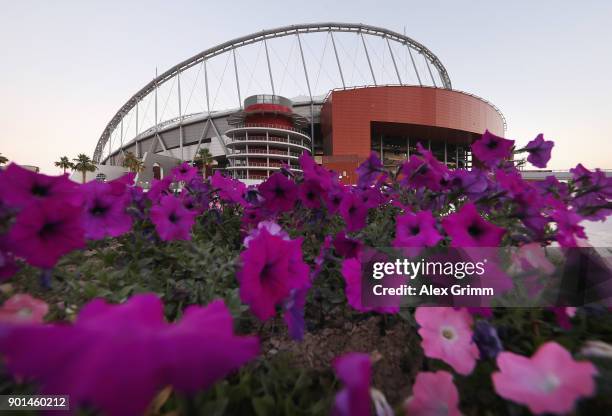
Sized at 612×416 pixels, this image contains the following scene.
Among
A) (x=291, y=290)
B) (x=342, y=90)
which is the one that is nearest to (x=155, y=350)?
(x=291, y=290)

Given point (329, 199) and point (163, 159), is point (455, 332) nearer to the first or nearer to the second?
point (329, 199)

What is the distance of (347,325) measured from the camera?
0.83 metres

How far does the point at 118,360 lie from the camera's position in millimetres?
203

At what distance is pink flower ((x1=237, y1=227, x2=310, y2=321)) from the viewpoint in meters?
0.53

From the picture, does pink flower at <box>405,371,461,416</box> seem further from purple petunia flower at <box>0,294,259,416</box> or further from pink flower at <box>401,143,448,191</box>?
pink flower at <box>401,143,448,191</box>

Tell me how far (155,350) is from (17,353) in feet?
0.34

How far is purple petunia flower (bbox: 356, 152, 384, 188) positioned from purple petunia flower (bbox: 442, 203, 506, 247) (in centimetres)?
55

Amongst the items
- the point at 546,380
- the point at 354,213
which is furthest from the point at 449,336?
the point at 354,213

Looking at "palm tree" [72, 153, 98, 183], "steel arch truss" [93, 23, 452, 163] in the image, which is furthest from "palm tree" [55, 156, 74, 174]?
"steel arch truss" [93, 23, 452, 163]

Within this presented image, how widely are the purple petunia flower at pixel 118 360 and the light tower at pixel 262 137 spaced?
2775 centimetres

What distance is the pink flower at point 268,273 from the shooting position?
1.73 feet

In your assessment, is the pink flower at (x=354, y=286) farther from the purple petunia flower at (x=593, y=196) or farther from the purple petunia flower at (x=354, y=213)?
the purple petunia flower at (x=593, y=196)

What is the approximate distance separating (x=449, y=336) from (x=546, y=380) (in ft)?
0.59

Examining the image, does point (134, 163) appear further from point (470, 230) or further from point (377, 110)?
point (470, 230)
